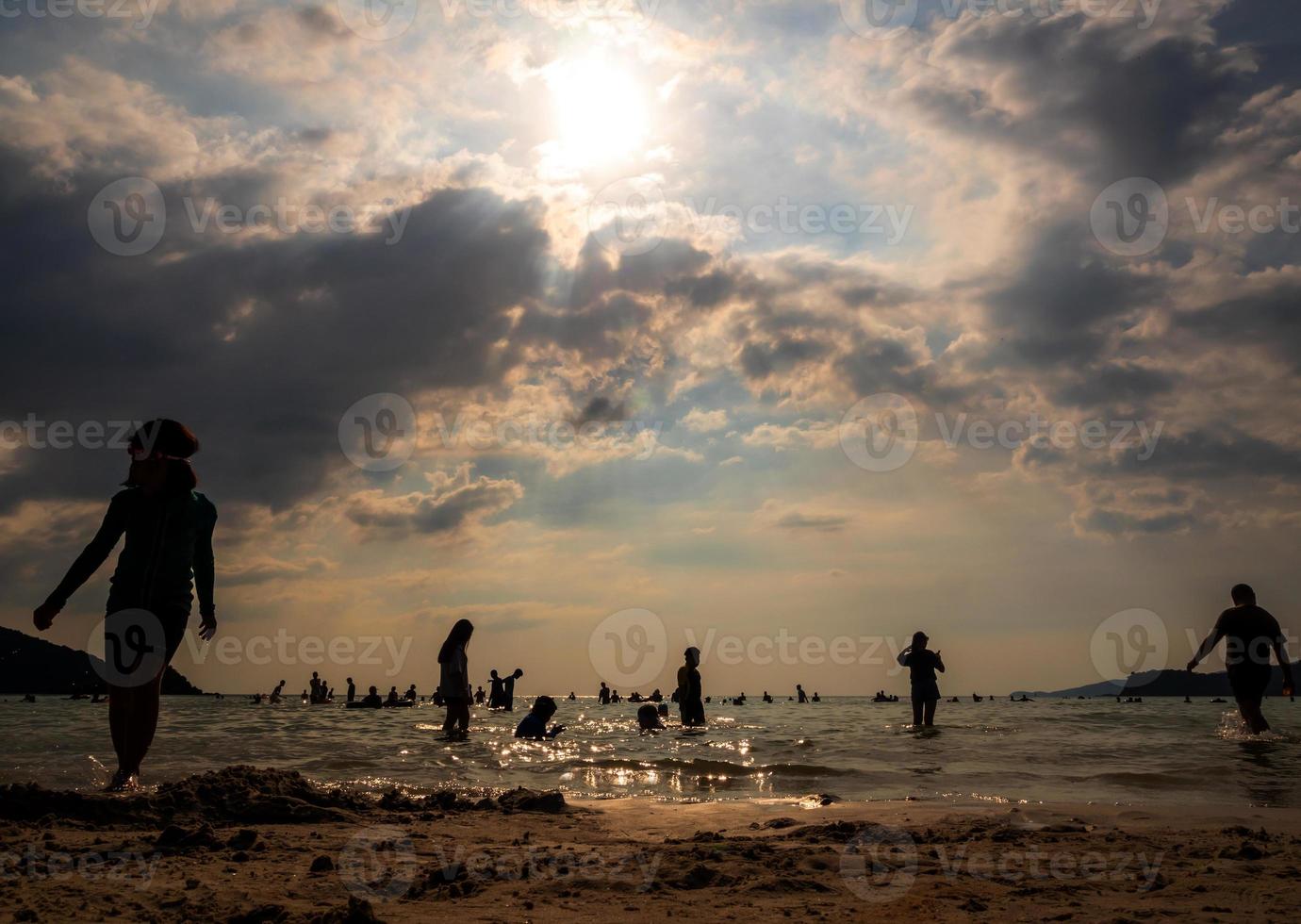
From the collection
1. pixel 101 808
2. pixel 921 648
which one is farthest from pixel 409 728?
pixel 101 808

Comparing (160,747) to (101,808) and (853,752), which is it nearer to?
(101,808)

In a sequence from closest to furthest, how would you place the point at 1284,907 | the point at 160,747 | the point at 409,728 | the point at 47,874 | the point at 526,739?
the point at 1284,907 → the point at 47,874 → the point at 160,747 → the point at 526,739 → the point at 409,728

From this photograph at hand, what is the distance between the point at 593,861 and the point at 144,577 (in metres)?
3.51

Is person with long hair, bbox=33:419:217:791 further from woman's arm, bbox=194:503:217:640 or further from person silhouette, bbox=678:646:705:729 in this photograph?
person silhouette, bbox=678:646:705:729

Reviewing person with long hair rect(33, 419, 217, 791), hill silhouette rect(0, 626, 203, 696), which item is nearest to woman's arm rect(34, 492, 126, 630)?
person with long hair rect(33, 419, 217, 791)

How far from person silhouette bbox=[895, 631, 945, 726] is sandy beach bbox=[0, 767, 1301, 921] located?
1041cm

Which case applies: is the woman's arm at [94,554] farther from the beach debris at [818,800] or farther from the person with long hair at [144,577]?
the beach debris at [818,800]

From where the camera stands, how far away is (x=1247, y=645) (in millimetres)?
11484

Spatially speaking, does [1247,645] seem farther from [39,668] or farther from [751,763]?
[39,668]

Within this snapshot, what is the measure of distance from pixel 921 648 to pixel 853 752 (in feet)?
20.3

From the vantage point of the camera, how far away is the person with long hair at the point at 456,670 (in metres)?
13.2

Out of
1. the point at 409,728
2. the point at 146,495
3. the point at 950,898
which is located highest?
the point at 146,495

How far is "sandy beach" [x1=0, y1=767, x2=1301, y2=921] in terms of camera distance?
127 inches

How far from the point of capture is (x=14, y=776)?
6906mm
